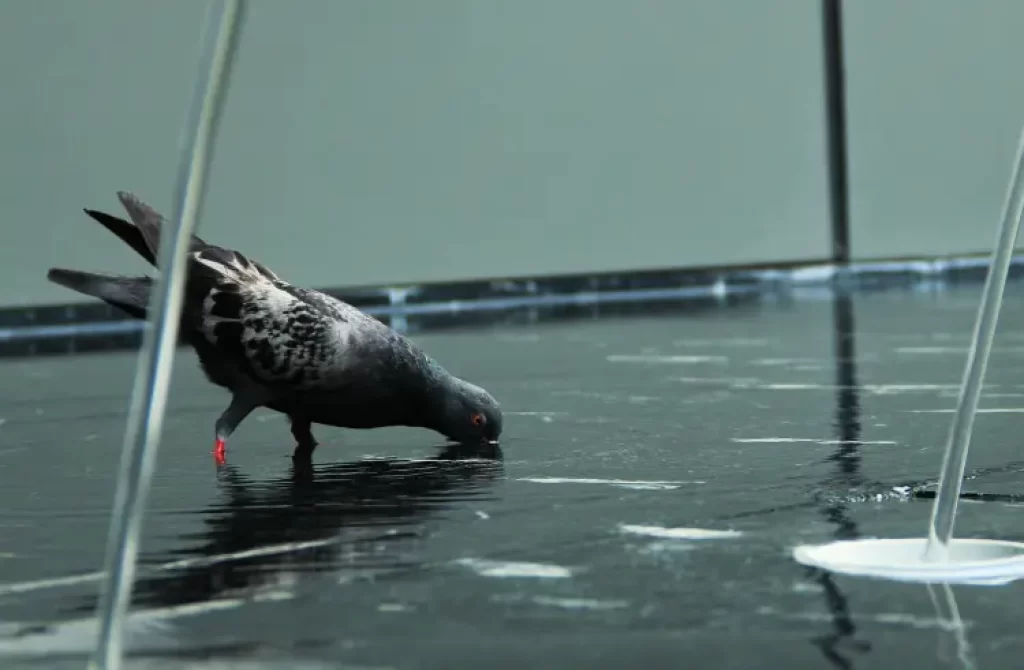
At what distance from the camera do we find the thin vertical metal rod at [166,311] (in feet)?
5.73

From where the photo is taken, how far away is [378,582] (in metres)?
2.69

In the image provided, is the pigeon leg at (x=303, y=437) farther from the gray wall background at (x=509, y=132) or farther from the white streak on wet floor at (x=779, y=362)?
the gray wall background at (x=509, y=132)

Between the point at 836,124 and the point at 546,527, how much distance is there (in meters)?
9.37

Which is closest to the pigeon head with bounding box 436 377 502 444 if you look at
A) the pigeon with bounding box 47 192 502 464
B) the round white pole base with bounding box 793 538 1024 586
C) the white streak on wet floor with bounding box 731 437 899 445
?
the pigeon with bounding box 47 192 502 464

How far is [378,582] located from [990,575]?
82 centimetres

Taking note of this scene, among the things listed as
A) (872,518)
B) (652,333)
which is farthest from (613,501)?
(652,333)

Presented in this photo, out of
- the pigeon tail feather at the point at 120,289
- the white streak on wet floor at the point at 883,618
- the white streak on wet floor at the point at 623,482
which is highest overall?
the pigeon tail feather at the point at 120,289

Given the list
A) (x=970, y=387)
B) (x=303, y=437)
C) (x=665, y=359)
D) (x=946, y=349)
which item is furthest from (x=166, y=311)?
(x=946, y=349)

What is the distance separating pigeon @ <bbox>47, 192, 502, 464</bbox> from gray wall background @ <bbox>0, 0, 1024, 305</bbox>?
555 centimetres

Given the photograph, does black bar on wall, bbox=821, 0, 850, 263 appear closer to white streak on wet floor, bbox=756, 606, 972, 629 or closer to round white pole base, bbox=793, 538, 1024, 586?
round white pole base, bbox=793, 538, 1024, 586

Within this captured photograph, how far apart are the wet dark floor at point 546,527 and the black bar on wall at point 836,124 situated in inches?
248

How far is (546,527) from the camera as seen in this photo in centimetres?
314

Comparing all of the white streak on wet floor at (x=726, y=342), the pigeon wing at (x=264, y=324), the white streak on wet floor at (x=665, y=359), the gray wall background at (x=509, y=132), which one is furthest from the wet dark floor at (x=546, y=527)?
the gray wall background at (x=509, y=132)

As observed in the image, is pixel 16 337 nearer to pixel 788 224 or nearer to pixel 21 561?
pixel 788 224
